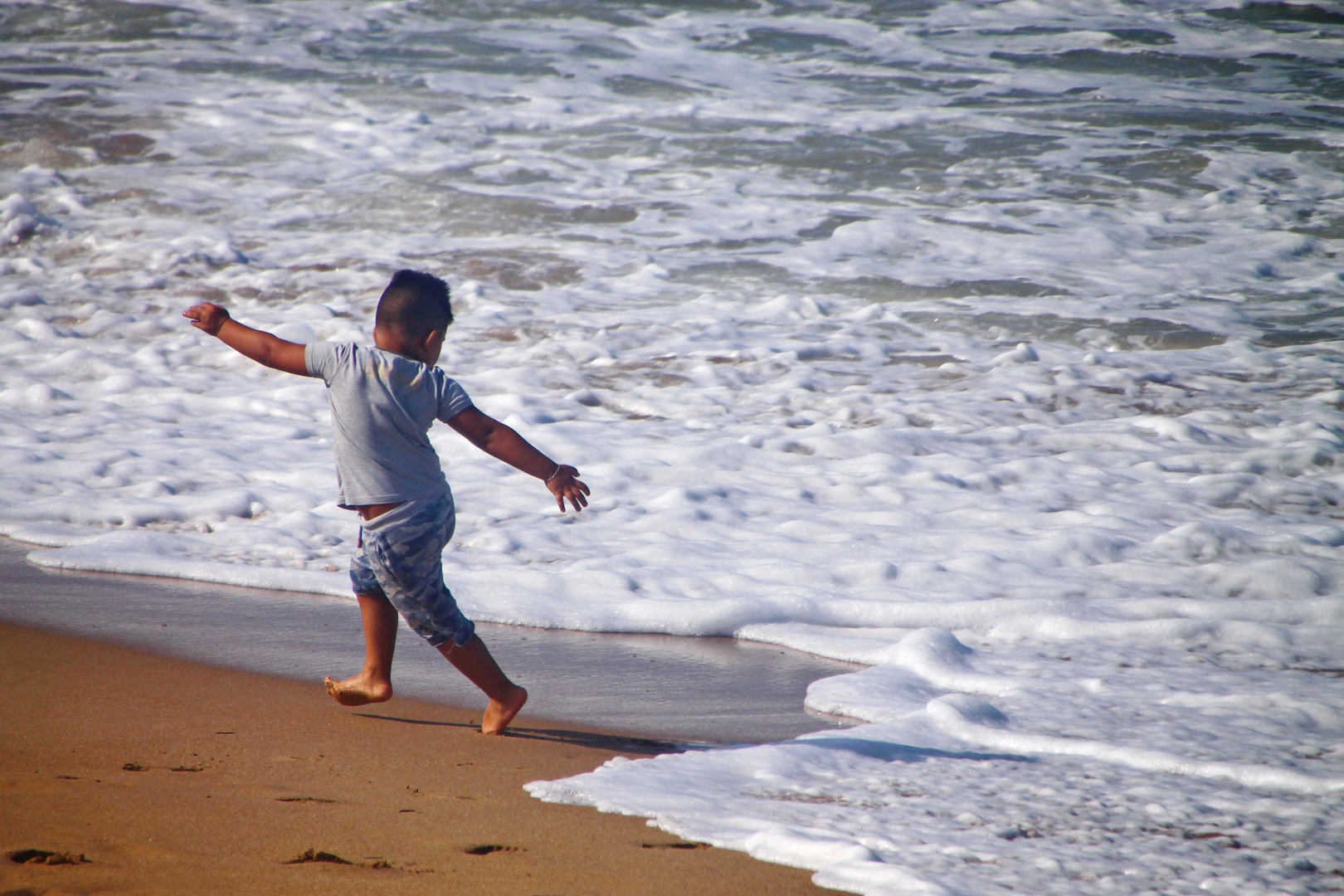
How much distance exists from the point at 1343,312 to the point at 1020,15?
30.9 ft

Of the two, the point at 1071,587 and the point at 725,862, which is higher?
the point at 725,862

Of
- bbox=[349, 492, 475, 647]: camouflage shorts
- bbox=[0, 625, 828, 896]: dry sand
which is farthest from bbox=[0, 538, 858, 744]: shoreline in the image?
bbox=[349, 492, 475, 647]: camouflage shorts

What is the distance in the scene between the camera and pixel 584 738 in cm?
299

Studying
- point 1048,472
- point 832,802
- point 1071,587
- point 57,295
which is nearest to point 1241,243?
point 1048,472

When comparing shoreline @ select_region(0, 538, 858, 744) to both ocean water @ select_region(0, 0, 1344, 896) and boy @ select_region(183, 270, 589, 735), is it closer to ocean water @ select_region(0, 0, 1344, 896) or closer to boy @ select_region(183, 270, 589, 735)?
ocean water @ select_region(0, 0, 1344, 896)

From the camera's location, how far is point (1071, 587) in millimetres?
4551

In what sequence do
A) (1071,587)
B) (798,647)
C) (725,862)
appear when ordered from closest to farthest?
(725,862) → (798,647) → (1071,587)

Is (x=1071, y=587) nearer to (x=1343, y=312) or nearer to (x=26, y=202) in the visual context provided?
(x=1343, y=312)

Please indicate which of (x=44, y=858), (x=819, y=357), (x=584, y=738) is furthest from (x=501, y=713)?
(x=819, y=357)

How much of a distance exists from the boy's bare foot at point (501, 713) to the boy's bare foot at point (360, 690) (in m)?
0.28

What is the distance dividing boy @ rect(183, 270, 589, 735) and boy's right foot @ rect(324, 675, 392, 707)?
20cm

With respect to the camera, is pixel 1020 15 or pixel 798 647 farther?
pixel 1020 15

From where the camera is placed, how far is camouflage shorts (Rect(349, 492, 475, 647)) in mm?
2885

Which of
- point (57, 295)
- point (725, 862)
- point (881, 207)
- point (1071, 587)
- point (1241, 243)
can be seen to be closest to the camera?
point (725, 862)
